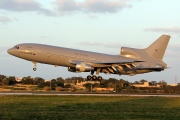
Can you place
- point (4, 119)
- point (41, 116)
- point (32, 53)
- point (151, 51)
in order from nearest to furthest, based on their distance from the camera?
point (4, 119) → point (41, 116) → point (32, 53) → point (151, 51)

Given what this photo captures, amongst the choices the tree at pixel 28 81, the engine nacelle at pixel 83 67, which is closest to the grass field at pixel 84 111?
the engine nacelle at pixel 83 67

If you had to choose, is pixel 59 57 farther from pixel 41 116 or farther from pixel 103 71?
pixel 41 116

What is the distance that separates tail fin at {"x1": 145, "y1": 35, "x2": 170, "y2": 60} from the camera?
67.3 meters

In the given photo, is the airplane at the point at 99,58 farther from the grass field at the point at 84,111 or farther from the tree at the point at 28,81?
the tree at the point at 28,81

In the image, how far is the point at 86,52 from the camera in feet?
203

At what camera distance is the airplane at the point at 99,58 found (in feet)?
192

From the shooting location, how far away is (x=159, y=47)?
68062mm

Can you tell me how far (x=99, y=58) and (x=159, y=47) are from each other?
11522 mm

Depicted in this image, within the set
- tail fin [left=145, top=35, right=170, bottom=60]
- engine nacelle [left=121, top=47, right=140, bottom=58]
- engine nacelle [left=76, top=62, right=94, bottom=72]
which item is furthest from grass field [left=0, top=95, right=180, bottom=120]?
tail fin [left=145, top=35, right=170, bottom=60]

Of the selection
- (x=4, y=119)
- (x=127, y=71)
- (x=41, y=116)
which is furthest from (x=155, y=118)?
(x=127, y=71)

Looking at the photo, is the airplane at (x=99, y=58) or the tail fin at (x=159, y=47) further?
the tail fin at (x=159, y=47)

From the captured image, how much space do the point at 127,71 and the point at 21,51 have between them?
1643 cm

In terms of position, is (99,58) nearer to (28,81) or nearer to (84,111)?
(84,111)

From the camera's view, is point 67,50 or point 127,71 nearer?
point 67,50
